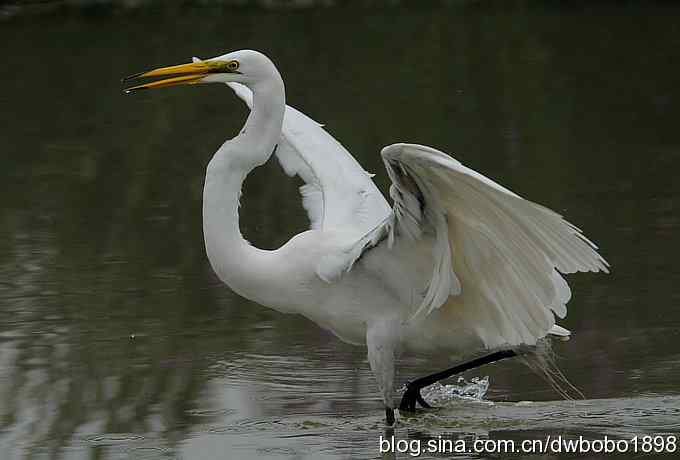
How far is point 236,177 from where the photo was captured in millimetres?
6016

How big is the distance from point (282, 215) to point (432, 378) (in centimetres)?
359

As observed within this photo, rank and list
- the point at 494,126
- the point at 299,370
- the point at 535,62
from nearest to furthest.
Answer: the point at 299,370
the point at 494,126
the point at 535,62

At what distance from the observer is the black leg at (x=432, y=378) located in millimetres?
6426

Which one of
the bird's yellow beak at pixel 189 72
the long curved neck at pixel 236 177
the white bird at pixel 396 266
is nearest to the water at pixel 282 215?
the white bird at pixel 396 266

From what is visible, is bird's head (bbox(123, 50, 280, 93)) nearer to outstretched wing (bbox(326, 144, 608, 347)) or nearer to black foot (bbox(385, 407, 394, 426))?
outstretched wing (bbox(326, 144, 608, 347))

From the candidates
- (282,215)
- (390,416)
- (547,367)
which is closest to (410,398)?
(390,416)

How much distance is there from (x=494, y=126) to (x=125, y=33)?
7437mm

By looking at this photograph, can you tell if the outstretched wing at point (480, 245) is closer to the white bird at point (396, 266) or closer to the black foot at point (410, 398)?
the white bird at point (396, 266)

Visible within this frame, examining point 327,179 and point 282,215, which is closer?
point 327,179

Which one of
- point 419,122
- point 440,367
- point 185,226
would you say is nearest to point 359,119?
point 419,122

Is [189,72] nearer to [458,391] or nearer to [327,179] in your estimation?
[327,179]

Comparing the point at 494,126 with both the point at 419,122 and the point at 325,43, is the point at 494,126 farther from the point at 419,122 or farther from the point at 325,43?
the point at 325,43

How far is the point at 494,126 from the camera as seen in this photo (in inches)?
506

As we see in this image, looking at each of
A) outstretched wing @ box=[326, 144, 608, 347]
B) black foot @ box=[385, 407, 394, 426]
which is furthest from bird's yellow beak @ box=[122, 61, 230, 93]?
black foot @ box=[385, 407, 394, 426]
